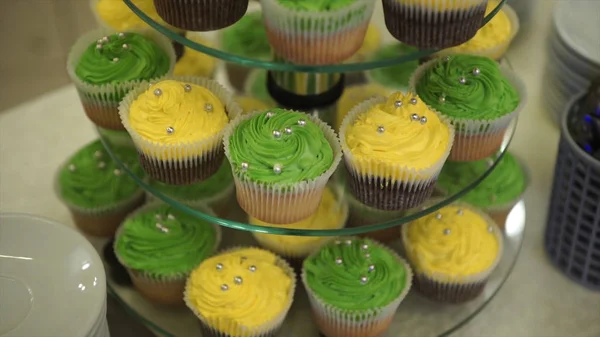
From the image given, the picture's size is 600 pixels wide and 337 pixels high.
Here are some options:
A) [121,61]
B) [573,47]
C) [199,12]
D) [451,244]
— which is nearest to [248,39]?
[121,61]

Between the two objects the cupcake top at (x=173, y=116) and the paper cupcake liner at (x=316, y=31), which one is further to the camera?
the cupcake top at (x=173, y=116)

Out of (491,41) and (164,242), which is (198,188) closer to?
(164,242)

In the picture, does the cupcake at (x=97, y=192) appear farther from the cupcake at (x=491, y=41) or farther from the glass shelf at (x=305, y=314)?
the cupcake at (x=491, y=41)

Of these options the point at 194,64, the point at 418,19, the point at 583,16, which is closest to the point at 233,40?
the point at 194,64

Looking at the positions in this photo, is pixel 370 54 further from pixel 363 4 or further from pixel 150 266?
pixel 150 266

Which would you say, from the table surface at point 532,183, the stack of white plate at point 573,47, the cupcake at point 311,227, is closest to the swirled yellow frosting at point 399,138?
the cupcake at point 311,227
